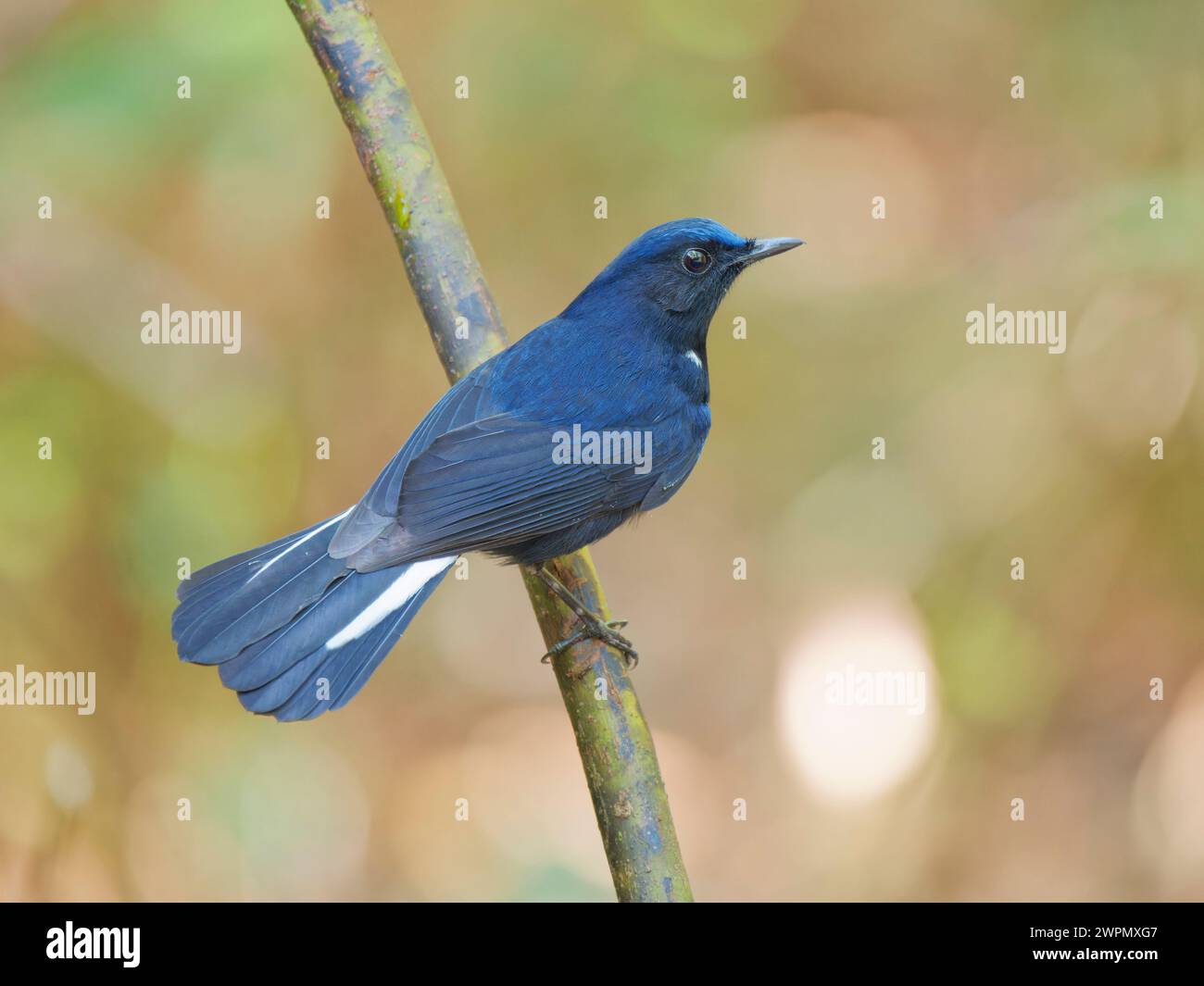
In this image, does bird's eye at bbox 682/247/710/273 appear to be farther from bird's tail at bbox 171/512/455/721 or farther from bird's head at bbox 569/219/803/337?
bird's tail at bbox 171/512/455/721

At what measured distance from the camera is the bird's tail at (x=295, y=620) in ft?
9.32

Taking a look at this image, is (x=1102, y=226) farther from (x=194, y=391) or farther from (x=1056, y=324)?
(x=194, y=391)

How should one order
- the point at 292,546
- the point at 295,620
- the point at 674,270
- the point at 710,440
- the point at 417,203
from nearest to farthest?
the point at 295,620 < the point at 292,546 < the point at 417,203 < the point at 674,270 < the point at 710,440

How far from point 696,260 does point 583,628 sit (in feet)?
4.07

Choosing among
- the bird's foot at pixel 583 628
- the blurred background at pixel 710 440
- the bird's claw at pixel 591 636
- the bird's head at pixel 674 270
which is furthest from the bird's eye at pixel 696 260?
the blurred background at pixel 710 440

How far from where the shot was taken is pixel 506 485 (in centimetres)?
317

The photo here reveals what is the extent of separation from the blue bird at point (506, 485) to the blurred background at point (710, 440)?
1.41 metres

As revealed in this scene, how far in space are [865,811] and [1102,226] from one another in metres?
2.48

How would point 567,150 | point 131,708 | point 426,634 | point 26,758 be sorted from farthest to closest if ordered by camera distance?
point 426,634, point 567,150, point 131,708, point 26,758

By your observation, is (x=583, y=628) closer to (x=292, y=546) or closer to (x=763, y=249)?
(x=292, y=546)

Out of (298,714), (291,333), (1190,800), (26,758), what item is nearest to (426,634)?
(291,333)

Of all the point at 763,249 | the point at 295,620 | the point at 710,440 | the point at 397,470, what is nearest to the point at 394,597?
the point at 295,620

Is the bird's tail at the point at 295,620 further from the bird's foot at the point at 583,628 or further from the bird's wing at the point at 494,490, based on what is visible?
the bird's foot at the point at 583,628

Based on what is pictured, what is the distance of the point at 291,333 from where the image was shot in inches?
201
